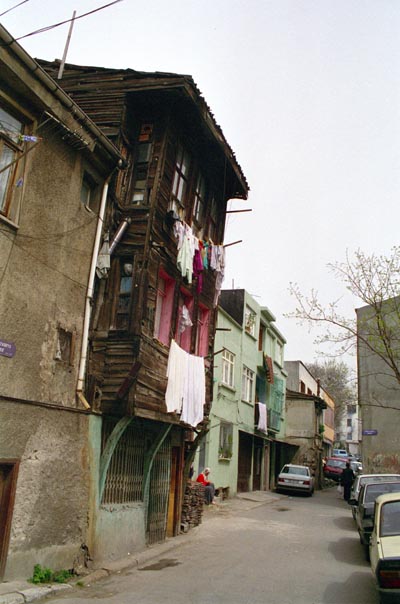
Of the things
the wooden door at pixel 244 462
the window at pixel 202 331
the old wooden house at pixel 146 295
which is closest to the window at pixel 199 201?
the old wooden house at pixel 146 295

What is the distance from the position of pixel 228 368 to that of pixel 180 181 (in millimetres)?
14150

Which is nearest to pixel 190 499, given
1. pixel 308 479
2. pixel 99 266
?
pixel 99 266

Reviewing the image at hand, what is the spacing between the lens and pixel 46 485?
8.84 meters

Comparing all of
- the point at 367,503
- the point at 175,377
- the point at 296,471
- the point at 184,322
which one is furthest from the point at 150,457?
the point at 296,471

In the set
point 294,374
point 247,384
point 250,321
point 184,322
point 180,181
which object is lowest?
point 184,322

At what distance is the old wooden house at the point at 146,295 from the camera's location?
11.0 m

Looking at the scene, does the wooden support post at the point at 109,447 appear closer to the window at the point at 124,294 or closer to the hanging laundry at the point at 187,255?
the window at the point at 124,294

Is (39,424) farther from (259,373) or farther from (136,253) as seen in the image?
(259,373)

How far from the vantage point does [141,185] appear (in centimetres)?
1271

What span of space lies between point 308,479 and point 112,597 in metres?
24.6

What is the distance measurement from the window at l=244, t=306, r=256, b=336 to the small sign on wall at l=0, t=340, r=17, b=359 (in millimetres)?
21692

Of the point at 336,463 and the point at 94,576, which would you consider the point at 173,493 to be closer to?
the point at 94,576

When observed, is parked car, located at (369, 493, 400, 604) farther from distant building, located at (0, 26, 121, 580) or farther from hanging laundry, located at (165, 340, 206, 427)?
hanging laundry, located at (165, 340, 206, 427)

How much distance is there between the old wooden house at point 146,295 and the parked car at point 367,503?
463cm
